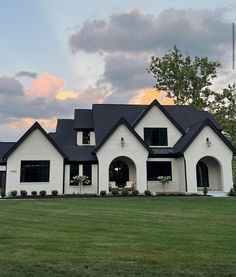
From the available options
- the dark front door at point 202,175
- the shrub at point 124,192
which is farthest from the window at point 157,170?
the shrub at point 124,192

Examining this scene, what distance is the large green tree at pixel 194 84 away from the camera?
49644 millimetres

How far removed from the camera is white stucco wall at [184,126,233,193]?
1179 inches

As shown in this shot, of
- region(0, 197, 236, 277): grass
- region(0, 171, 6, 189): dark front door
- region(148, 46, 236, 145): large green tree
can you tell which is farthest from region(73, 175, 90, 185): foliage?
region(148, 46, 236, 145): large green tree

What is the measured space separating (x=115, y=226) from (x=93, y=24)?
50.7 ft

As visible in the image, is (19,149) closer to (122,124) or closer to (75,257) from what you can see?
(122,124)

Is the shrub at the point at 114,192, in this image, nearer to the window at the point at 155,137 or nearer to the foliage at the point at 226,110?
the window at the point at 155,137

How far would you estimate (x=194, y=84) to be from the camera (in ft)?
169

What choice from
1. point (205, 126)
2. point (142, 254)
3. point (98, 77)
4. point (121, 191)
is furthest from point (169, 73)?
point (142, 254)

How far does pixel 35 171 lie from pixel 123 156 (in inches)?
293

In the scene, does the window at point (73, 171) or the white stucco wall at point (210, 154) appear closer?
the window at point (73, 171)

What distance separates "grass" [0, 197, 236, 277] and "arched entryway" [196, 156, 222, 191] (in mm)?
19251

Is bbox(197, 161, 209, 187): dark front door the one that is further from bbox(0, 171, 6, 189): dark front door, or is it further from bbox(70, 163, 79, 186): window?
bbox(0, 171, 6, 189): dark front door

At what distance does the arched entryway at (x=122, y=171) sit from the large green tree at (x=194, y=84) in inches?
860

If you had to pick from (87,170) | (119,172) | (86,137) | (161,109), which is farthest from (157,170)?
(86,137)
